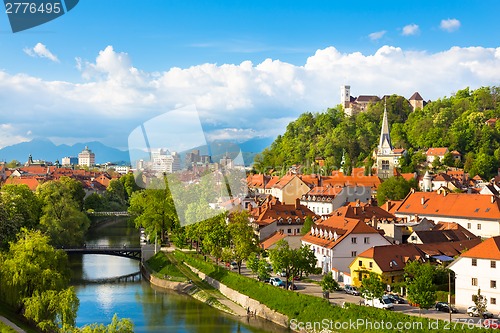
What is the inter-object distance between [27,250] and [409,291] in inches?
582

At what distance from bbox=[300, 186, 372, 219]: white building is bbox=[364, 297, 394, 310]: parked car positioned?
2313cm

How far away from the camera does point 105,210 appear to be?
6900 cm

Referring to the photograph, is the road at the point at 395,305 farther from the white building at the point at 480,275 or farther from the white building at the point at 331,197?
the white building at the point at 331,197

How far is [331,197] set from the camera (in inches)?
1857

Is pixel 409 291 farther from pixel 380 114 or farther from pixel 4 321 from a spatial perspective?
pixel 380 114

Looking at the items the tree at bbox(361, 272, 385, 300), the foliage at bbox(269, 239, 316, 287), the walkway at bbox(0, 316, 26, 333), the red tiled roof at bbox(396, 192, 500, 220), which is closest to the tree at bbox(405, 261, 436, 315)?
the tree at bbox(361, 272, 385, 300)

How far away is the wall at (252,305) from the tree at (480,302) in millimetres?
7326

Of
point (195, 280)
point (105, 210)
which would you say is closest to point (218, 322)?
point (195, 280)

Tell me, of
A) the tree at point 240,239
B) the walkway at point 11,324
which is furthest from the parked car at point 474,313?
the walkway at point 11,324

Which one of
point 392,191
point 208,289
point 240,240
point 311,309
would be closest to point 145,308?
point 208,289

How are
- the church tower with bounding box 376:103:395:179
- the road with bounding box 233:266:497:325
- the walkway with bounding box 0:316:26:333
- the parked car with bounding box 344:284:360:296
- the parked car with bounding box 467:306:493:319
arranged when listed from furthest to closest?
the church tower with bounding box 376:103:395:179 < the parked car with bounding box 344:284:360:296 < the parked car with bounding box 467:306:493:319 < the road with bounding box 233:266:497:325 < the walkway with bounding box 0:316:26:333

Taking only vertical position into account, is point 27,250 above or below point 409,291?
above

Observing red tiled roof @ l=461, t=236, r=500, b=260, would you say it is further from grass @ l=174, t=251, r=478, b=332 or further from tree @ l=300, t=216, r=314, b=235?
tree @ l=300, t=216, r=314, b=235

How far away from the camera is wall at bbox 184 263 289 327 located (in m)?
24.8
